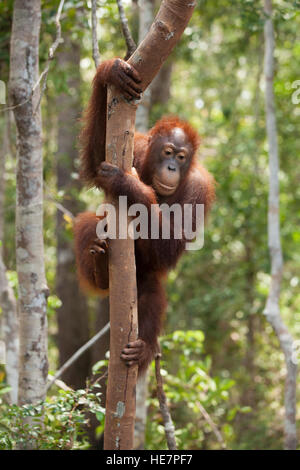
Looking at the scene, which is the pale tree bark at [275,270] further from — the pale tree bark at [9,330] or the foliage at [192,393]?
the pale tree bark at [9,330]

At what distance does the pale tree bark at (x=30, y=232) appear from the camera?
3084 mm

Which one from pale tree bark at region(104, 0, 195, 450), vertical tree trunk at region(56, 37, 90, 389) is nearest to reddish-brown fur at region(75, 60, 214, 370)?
pale tree bark at region(104, 0, 195, 450)

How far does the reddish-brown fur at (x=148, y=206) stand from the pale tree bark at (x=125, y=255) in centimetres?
50

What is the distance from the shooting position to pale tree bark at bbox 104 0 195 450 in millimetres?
2051

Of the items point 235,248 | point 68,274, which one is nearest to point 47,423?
Answer: point 235,248

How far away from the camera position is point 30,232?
3113 millimetres

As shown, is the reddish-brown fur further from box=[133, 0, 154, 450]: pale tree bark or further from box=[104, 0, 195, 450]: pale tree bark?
box=[133, 0, 154, 450]: pale tree bark

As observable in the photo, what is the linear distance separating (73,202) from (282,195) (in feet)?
8.95

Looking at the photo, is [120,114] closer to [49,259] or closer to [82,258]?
[82,258]

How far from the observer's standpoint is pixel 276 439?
5562mm

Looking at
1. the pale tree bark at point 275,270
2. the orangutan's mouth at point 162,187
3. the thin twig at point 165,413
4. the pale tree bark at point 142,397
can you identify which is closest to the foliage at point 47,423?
the thin twig at point 165,413

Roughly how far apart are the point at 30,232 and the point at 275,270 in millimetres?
1995

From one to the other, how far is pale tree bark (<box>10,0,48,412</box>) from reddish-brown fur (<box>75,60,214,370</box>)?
30 cm
